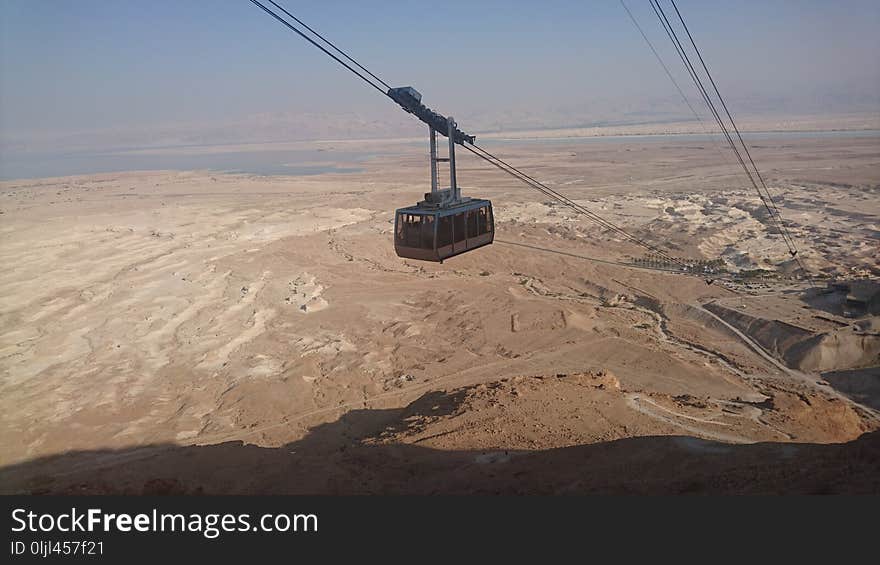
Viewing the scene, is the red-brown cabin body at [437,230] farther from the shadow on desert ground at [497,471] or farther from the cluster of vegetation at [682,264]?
the cluster of vegetation at [682,264]

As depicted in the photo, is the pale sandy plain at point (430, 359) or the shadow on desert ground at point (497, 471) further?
the pale sandy plain at point (430, 359)

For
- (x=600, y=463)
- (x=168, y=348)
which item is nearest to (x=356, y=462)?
(x=600, y=463)

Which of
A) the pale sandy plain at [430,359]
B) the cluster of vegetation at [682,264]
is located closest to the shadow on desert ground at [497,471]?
the pale sandy plain at [430,359]

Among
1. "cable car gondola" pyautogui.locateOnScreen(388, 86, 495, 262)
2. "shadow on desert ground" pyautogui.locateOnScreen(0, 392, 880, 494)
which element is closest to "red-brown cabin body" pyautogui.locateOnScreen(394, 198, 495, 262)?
"cable car gondola" pyautogui.locateOnScreen(388, 86, 495, 262)

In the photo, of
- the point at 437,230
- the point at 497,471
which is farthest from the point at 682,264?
the point at 497,471

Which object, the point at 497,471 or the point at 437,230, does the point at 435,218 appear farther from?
the point at 497,471

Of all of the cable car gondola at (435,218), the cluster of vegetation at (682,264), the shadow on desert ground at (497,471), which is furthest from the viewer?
the cluster of vegetation at (682,264)
